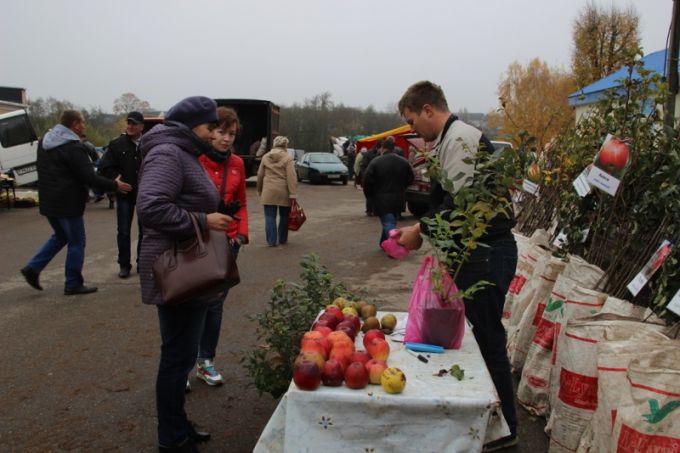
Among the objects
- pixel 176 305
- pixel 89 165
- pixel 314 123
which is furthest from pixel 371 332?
pixel 314 123

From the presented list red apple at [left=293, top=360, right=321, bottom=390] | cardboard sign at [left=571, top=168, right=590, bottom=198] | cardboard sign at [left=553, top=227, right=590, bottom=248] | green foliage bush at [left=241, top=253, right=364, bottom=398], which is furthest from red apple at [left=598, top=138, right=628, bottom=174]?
red apple at [left=293, top=360, right=321, bottom=390]

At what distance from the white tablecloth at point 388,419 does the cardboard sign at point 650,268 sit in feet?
4.50

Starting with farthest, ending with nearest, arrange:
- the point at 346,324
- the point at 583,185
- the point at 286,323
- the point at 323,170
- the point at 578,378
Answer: the point at 323,170 < the point at 583,185 < the point at 286,323 < the point at 578,378 < the point at 346,324

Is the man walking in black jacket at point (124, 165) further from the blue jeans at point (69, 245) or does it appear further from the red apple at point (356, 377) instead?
the red apple at point (356, 377)

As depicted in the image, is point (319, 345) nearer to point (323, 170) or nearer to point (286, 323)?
point (286, 323)

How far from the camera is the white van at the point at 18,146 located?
14.5 m

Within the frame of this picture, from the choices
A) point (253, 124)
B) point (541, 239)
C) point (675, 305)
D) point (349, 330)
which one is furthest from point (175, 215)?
point (253, 124)

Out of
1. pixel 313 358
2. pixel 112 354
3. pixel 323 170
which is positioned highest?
pixel 313 358

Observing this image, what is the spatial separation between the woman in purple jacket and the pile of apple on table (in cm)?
68

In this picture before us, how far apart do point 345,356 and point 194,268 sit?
81 centimetres

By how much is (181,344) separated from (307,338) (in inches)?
29.3

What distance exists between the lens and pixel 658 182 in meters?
3.23

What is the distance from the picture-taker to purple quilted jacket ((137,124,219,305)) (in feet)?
8.41

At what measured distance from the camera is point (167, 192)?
261 centimetres
